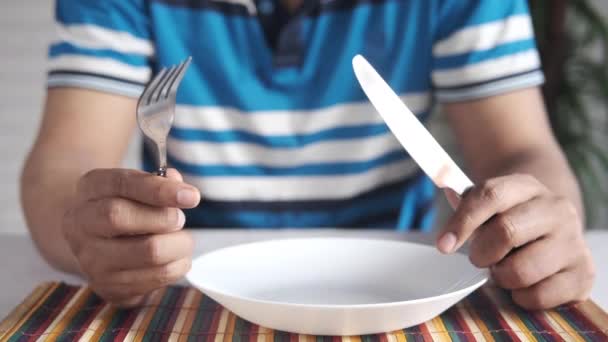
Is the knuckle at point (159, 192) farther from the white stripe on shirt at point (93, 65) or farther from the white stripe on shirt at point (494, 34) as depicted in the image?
the white stripe on shirt at point (494, 34)

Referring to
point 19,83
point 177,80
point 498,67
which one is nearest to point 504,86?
point 498,67

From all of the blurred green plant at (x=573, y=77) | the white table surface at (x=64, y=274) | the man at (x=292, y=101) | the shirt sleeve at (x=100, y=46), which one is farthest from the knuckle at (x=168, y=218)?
the blurred green plant at (x=573, y=77)

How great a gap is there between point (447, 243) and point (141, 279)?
276mm

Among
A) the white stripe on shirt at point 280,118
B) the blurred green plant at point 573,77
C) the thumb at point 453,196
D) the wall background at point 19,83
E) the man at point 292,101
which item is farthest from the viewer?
the wall background at point 19,83

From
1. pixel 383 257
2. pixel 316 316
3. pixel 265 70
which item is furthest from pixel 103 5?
pixel 316 316

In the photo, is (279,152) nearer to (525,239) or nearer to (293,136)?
(293,136)

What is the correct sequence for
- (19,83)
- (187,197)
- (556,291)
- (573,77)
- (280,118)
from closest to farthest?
(187,197) → (556,291) → (280,118) → (573,77) → (19,83)

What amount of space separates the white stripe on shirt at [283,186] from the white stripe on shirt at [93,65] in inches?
A: 8.8

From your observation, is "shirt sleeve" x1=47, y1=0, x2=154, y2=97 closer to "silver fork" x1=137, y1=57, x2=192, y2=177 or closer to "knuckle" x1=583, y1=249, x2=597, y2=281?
"silver fork" x1=137, y1=57, x2=192, y2=177

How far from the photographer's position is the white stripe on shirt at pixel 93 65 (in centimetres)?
108

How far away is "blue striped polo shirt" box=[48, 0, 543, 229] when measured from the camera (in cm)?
111

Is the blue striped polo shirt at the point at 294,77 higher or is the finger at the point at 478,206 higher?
the finger at the point at 478,206

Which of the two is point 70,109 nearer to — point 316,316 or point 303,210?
point 303,210

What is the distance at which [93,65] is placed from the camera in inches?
42.9
